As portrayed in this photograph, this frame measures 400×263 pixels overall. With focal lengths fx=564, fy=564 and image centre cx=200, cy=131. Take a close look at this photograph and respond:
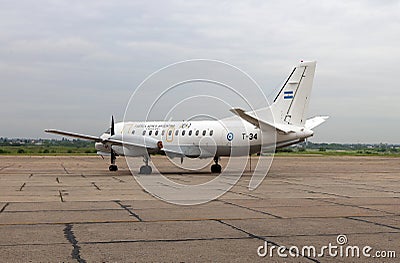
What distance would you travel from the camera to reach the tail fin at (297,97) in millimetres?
29594

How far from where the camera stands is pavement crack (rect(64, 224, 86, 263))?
8.66 metres

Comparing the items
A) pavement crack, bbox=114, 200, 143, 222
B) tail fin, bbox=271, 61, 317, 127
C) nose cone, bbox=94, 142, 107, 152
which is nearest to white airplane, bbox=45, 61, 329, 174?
tail fin, bbox=271, 61, 317, 127

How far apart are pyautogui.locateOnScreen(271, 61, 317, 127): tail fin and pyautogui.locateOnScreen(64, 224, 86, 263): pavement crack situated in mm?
19376

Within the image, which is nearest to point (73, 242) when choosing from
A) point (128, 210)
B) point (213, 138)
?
point (128, 210)

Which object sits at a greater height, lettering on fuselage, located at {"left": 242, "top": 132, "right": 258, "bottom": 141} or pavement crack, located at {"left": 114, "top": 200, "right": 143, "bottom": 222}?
lettering on fuselage, located at {"left": 242, "top": 132, "right": 258, "bottom": 141}

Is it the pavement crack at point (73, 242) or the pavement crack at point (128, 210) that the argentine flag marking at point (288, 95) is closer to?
the pavement crack at point (128, 210)

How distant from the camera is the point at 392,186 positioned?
922 inches

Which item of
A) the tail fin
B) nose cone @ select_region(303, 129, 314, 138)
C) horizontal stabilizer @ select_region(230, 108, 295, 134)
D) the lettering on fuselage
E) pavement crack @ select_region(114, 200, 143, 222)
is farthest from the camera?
the lettering on fuselage

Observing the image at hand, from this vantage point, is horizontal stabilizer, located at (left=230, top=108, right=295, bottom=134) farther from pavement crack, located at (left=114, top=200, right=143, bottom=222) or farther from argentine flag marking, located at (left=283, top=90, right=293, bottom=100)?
pavement crack, located at (left=114, top=200, right=143, bottom=222)

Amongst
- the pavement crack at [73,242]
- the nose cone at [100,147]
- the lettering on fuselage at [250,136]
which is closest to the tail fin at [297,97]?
the lettering on fuselage at [250,136]

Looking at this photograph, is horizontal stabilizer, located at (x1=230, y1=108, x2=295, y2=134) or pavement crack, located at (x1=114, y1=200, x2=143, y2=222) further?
horizontal stabilizer, located at (x1=230, y1=108, x2=295, y2=134)

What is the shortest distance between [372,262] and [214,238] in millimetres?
3099

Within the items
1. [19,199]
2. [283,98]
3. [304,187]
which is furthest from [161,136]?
[19,199]

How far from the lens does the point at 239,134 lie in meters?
31.0
